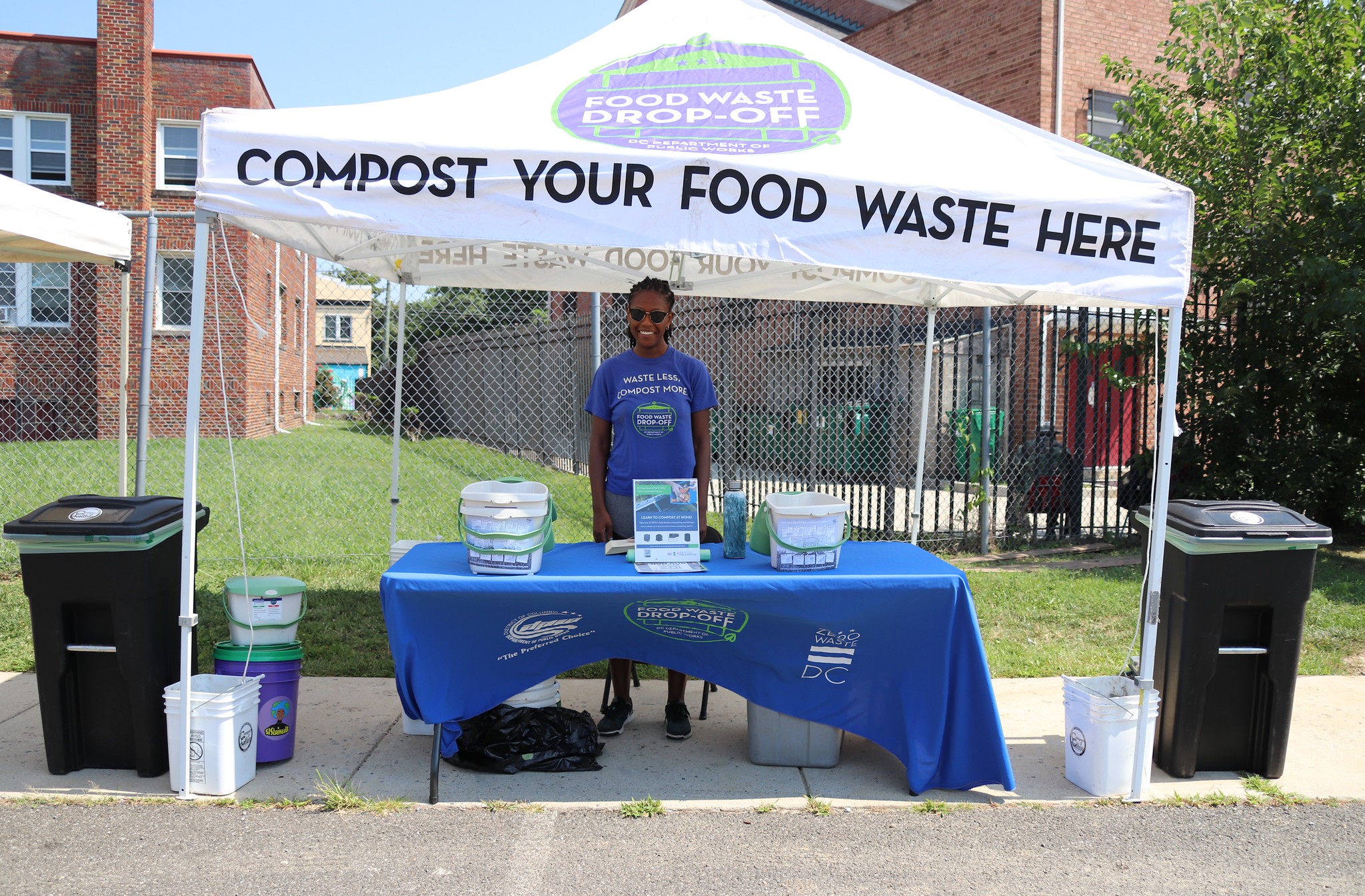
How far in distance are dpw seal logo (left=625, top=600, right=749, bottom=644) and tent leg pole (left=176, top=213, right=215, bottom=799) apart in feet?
5.72

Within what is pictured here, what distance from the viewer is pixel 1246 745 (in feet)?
14.1

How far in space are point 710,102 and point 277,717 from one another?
127 inches

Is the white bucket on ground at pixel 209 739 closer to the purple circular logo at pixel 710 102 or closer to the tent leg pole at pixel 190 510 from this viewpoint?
the tent leg pole at pixel 190 510

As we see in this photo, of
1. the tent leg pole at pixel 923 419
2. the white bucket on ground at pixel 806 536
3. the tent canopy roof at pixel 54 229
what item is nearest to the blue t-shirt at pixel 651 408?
the white bucket on ground at pixel 806 536

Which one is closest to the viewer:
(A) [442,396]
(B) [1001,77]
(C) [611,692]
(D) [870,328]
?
(C) [611,692]

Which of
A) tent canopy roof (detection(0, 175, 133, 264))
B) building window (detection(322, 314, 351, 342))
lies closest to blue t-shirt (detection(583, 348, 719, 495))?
tent canopy roof (detection(0, 175, 133, 264))

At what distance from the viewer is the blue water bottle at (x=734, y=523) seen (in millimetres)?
4168

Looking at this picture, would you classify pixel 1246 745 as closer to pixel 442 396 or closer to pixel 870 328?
pixel 870 328

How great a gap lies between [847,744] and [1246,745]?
1.73m

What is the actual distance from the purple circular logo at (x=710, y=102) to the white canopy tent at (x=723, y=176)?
1 cm

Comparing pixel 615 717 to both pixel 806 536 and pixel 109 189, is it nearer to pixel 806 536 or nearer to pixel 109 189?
pixel 806 536

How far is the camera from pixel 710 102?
4215mm

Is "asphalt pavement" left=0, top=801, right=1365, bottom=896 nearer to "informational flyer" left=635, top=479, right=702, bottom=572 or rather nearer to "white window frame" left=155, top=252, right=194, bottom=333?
"informational flyer" left=635, top=479, right=702, bottom=572

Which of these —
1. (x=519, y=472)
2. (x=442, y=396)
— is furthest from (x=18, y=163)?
(x=519, y=472)
